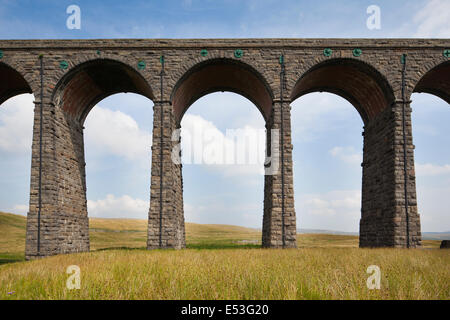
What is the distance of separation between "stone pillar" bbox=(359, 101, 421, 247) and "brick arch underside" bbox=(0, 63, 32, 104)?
18.8 m

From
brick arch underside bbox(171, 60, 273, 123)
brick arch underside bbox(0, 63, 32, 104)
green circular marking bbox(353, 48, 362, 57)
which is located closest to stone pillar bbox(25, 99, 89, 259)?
brick arch underside bbox(0, 63, 32, 104)

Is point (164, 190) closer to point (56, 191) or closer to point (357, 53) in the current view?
point (56, 191)

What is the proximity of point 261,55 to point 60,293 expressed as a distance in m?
13.8

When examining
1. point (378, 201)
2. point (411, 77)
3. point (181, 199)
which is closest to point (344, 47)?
point (411, 77)

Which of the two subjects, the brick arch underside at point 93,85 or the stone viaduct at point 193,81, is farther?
the brick arch underside at point 93,85

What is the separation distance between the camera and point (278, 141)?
15.5 m

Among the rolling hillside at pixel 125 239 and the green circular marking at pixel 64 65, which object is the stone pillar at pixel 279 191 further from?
the green circular marking at pixel 64 65

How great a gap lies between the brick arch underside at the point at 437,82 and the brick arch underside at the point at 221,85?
8464 mm

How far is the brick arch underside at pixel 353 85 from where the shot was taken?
15953 mm

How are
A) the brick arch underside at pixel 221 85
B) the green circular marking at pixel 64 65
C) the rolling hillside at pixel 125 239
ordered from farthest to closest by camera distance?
1. the rolling hillside at pixel 125 239
2. the brick arch underside at pixel 221 85
3. the green circular marking at pixel 64 65

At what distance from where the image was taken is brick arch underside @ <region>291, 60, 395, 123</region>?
1595cm

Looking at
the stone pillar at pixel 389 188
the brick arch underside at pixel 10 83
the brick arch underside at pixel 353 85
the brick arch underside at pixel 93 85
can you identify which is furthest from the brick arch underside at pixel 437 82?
the brick arch underside at pixel 10 83

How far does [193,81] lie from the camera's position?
17141 mm

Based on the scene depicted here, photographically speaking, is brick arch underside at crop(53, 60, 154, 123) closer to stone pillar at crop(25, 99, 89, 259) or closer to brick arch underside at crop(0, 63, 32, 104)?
stone pillar at crop(25, 99, 89, 259)
